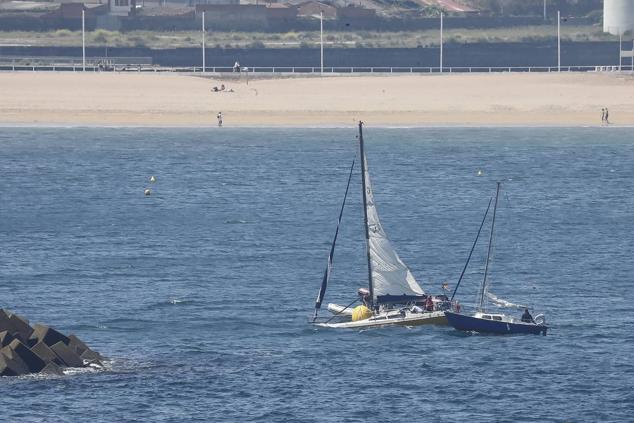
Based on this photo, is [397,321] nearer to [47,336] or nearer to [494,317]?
[494,317]

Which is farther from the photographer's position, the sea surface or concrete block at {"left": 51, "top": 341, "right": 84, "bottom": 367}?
concrete block at {"left": 51, "top": 341, "right": 84, "bottom": 367}

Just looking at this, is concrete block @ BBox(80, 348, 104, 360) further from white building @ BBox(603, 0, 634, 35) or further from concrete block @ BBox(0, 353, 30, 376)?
white building @ BBox(603, 0, 634, 35)

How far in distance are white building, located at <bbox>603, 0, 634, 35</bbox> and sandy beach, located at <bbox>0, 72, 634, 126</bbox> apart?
65.4ft

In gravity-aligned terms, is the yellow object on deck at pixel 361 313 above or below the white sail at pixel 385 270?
below

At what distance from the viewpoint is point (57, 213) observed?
88.0m

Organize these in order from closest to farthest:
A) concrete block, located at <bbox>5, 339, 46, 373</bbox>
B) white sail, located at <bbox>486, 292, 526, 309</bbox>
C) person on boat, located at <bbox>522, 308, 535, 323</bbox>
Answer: concrete block, located at <bbox>5, 339, 46, 373</bbox> → person on boat, located at <bbox>522, 308, 535, 323</bbox> → white sail, located at <bbox>486, 292, 526, 309</bbox>

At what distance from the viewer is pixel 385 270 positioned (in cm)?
5928

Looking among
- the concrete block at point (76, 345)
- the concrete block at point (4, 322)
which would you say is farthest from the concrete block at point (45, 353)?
the concrete block at point (4, 322)

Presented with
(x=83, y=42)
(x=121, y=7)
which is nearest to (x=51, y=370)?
(x=83, y=42)

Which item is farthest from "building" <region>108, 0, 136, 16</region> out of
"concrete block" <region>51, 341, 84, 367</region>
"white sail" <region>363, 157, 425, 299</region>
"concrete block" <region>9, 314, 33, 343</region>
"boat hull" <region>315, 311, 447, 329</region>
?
"concrete block" <region>51, 341, 84, 367</region>

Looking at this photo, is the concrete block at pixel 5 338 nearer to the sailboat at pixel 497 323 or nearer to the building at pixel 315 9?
the sailboat at pixel 497 323

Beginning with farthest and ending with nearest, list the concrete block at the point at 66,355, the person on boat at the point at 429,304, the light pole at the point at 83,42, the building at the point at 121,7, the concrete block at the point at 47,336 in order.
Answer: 1. the building at the point at 121,7
2. the light pole at the point at 83,42
3. the person on boat at the point at 429,304
4. the concrete block at the point at 66,355
5. the concrete block at the point at 47,336

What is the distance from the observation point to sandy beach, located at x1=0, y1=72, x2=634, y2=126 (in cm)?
13438

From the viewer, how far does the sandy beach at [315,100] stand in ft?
441
